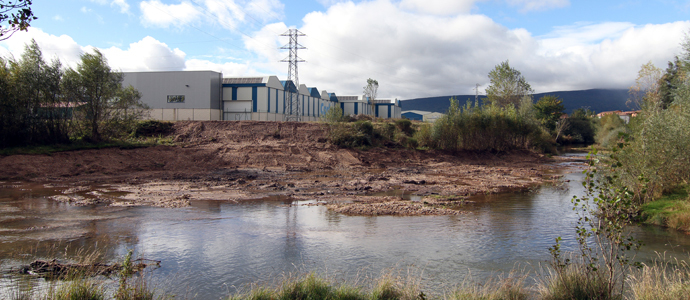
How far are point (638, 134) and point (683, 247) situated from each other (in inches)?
274

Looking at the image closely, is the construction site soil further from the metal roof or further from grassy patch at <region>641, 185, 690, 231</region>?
the metal roof

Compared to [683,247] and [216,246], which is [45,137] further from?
[683,247]

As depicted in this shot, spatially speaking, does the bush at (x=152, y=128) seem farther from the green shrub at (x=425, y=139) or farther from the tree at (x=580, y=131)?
the tree at (x=580, y=131)

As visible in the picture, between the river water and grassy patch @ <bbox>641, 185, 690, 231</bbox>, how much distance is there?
2.00 ft

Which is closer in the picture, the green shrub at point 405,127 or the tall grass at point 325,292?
the tall grass at point 325,292

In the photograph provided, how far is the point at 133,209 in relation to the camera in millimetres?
16047

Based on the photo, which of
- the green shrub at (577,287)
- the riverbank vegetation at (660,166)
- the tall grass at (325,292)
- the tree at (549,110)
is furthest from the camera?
the tree at (549,110)

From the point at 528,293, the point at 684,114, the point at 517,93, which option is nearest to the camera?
Answer: the point at 528,293

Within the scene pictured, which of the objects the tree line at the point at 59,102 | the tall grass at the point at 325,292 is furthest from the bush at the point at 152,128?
the tall grass at the point at 325,292

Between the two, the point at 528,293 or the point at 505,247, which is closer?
the point at 528,293

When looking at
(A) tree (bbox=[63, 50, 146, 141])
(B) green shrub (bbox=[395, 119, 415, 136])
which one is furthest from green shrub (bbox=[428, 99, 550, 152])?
(A) tree (bbox=[63, 50, 146, 141])

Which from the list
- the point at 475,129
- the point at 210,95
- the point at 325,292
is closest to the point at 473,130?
the point at 475,129

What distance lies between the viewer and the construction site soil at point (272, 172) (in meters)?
19.2

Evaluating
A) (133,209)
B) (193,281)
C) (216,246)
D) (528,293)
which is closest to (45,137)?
(133,209)
